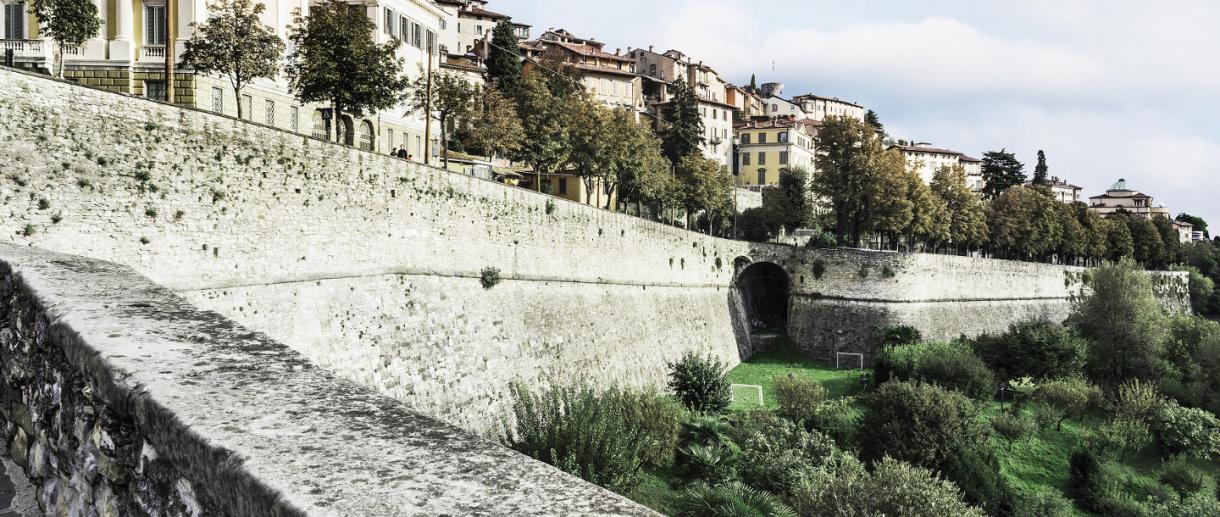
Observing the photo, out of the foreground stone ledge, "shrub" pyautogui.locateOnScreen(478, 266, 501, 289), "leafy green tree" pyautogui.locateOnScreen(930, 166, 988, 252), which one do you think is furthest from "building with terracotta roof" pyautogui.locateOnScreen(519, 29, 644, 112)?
the foreground stone ledge

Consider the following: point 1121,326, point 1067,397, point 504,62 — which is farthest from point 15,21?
point 1121,326

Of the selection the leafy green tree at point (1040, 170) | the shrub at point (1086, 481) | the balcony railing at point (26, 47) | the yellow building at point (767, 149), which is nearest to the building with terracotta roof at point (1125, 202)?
the leafy green tree at point (1040, 170)

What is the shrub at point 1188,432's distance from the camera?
109 ft

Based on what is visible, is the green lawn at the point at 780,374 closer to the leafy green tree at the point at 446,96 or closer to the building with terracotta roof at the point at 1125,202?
the leafy green tree at the point at 446,96

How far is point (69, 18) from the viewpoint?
19.5 metres

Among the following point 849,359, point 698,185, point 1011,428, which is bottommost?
point 1011,428

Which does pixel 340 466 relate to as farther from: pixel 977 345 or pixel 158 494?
pixel 977 345

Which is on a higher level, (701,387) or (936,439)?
(701,387)

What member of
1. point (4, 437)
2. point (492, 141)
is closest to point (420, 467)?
point (4, 437)

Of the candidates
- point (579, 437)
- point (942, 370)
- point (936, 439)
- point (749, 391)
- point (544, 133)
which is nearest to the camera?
point (579, 437)

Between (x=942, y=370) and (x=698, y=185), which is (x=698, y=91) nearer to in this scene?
(x=698, y=185)

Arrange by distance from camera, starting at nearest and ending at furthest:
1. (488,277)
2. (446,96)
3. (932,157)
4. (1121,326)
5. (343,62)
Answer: (488,277) → (343,62) → (446,96) → (1121,326) → (932,157)

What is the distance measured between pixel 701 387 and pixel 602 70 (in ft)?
190

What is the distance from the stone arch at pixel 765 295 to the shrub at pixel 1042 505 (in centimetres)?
1980
